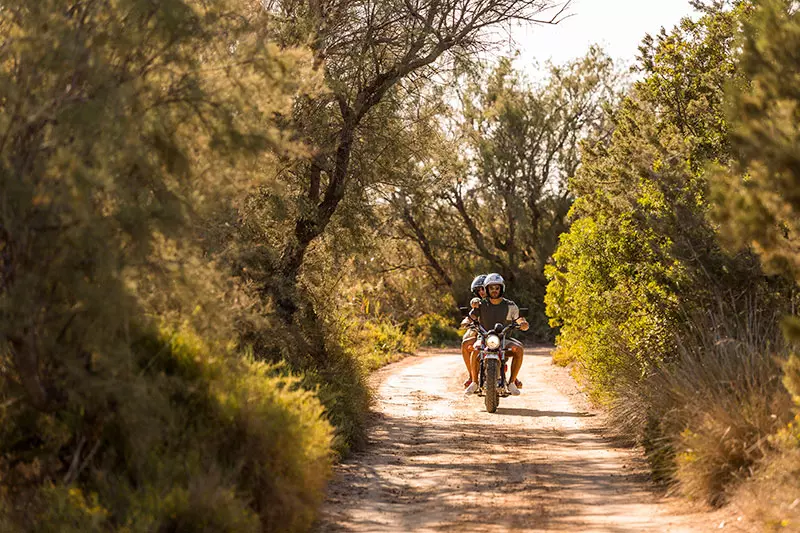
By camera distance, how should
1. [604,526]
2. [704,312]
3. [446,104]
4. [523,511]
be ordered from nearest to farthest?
[604,526] < [523,511] < [704,312] < [446,104]

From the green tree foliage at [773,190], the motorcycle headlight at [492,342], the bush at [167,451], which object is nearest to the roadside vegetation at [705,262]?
the green tree foliage at [773,190]

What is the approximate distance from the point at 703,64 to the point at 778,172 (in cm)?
809

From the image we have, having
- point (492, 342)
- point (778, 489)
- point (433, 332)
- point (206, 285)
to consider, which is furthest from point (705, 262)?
point (433, 332)

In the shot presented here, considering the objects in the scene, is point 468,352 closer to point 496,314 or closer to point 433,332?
point 496,314

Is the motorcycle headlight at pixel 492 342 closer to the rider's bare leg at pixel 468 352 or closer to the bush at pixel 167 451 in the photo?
the rider's bare leg at pixel 468 352

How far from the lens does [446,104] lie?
19.3m

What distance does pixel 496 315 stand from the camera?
17297mm

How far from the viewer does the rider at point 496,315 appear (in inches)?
669

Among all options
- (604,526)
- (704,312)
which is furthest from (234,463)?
(704,312)

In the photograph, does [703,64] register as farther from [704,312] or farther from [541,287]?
[541,287]

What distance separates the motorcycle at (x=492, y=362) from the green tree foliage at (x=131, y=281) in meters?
7.81

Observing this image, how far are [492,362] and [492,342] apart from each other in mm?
302

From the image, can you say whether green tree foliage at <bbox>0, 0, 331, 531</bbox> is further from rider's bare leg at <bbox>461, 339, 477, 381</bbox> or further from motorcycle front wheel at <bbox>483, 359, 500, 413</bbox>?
rider's bare leg at <bbox>461, 339, 477, 381</bbox>

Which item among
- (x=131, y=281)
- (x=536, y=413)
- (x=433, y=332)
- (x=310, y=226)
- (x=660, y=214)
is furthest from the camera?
(x=433, y=332)
